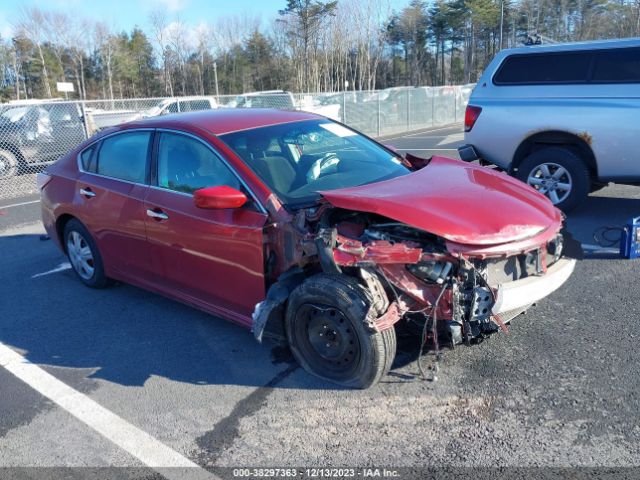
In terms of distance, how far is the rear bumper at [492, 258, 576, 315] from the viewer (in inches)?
117

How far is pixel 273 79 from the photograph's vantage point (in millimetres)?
57312

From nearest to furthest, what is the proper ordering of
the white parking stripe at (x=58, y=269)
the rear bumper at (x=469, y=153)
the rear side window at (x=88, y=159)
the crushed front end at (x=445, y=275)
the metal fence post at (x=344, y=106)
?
the crushed front end at (x=445, y=275) < the rear side window at (x=88, y=159) < the white parking stripe at (x=58, y=269) < the rear bumper at (x=469, y=153) < the metal fence post at (x=344, y=106)

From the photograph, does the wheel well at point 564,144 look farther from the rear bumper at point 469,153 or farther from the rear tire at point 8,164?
the rear tire at point 8,164

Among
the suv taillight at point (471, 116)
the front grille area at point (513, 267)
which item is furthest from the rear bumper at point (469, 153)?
the front grille area at point (513, 267)

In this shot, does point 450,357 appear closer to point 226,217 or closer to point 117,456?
point 226,217

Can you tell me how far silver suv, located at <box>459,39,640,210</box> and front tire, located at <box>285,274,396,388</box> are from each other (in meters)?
4.75

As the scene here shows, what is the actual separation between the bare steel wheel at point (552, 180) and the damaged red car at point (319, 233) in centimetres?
313

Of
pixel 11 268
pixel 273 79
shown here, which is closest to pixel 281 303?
pixel 11 268

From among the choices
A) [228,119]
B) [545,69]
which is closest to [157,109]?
[545,69]

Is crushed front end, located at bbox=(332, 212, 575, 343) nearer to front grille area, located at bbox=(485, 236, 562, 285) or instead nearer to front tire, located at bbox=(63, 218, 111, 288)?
front grille area, located at bbox=(485, 236, 562, 285)

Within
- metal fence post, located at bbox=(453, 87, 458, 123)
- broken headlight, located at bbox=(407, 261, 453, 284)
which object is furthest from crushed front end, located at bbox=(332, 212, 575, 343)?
metal fence post, located at bbox=(453, 87, 458, 123)

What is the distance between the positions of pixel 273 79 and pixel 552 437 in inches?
2274

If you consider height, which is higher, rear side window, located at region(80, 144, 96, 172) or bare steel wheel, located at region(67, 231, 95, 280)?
rear side window, located at region(80, 144, 96, 172)

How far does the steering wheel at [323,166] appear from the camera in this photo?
3.88 meters
